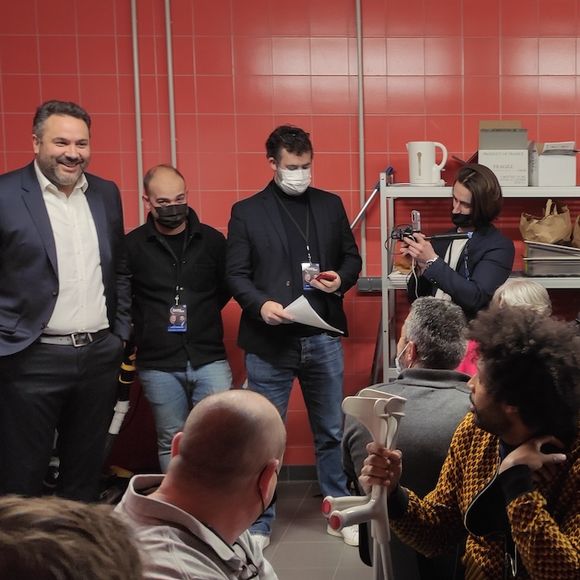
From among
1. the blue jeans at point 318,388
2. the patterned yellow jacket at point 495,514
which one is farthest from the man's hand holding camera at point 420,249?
the patterned yellow jacket at point 495,514

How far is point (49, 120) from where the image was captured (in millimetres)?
3375

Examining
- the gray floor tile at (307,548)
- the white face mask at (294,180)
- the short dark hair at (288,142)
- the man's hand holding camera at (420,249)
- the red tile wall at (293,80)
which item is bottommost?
the gray floor tile at (307,548)

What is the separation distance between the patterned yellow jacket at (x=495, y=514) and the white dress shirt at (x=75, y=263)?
185 cm

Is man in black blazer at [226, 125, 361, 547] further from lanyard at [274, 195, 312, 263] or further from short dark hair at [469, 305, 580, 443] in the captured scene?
short dark hair at [469, 305, 580, 443]

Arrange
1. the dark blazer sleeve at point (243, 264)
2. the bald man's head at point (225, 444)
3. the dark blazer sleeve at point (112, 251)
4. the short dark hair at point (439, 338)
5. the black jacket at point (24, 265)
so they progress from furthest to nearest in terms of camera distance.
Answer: the dark blazer sleeve at point (243, 264) → the dark blazer sleeve at point (112, 251) → the black jacket at point (24, 265) → the short dark hair at point (439, 338) → the bald man's head at point (225, 444)

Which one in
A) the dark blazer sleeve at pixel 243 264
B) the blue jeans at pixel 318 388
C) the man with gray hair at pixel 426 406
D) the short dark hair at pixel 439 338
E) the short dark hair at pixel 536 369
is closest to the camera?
the short dark hair at pixel 536 369

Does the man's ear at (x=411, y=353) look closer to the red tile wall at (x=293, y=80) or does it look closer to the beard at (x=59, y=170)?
the beard at (x=59, y=170)

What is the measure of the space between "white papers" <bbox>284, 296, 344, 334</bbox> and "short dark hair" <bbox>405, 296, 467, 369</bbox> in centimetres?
115

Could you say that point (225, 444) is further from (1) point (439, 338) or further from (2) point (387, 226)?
(2) point (387, 226)

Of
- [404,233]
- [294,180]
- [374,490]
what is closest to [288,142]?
[294,180]

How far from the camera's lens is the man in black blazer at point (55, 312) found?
10.8ft

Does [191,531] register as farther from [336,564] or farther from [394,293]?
[394,293]

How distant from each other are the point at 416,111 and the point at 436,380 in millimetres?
2529

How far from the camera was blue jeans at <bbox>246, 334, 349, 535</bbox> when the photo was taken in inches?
152
